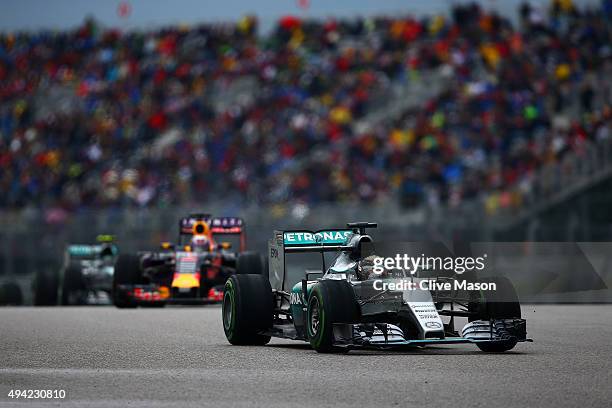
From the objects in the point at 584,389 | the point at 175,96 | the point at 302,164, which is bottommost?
the point at 584,389

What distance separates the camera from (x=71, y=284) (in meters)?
26.0

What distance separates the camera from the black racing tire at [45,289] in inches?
1027

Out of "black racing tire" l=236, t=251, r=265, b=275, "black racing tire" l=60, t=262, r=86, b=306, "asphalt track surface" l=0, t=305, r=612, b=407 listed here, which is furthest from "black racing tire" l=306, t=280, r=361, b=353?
"black racing tire" l=60, t=262, r=86, b=306

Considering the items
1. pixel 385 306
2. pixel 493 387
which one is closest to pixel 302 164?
pixel 385 306

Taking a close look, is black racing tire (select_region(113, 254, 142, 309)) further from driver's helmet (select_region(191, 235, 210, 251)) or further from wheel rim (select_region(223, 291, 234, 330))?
wheel rim (select_region(223, 291, 234, 330))

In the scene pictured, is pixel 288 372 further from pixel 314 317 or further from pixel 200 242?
pixel 200 242

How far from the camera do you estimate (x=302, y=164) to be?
35938 mm

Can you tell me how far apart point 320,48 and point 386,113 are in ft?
16.2

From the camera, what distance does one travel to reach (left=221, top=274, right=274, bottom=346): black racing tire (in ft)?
43.9

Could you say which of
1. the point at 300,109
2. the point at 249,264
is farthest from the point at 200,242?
the point at 300,109

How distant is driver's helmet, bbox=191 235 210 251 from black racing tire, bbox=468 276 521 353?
11.4 meters

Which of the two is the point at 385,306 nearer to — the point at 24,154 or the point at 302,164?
the point at 302,164

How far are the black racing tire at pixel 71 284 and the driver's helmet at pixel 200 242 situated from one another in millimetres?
3531

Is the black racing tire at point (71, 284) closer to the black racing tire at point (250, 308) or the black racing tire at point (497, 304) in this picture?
the black racing tire at point (250, 308)
